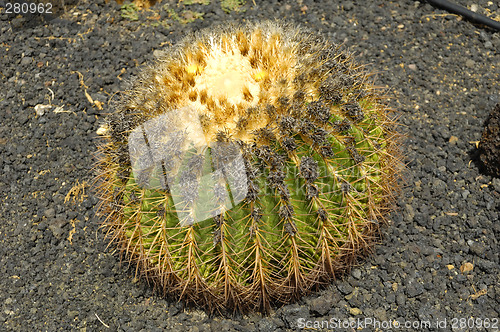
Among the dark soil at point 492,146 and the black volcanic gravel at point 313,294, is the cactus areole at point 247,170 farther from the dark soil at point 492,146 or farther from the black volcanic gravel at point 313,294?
the dark soil at point 492,146

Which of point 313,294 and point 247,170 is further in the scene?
point 313,294

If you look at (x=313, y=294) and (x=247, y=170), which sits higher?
(x=247, y=170)

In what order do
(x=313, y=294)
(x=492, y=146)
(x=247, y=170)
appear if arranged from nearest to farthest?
(x=247, y=170)
(x=313, y=294)
(x=492, y=146)

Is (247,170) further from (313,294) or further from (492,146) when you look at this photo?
(492,146)

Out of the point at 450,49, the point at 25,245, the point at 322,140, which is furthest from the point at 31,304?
the point at 450,49

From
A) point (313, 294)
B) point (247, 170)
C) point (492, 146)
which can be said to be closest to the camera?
point (247, 170)

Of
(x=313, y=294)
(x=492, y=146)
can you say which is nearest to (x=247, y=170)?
(x=313, y=294)

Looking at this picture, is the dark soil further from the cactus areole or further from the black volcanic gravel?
the cactus areole

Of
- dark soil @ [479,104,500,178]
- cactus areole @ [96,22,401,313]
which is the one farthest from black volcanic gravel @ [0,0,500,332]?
cactus areole @ [96,22,401,313]

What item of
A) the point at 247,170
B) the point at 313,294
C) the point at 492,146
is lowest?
the point at 313,294
